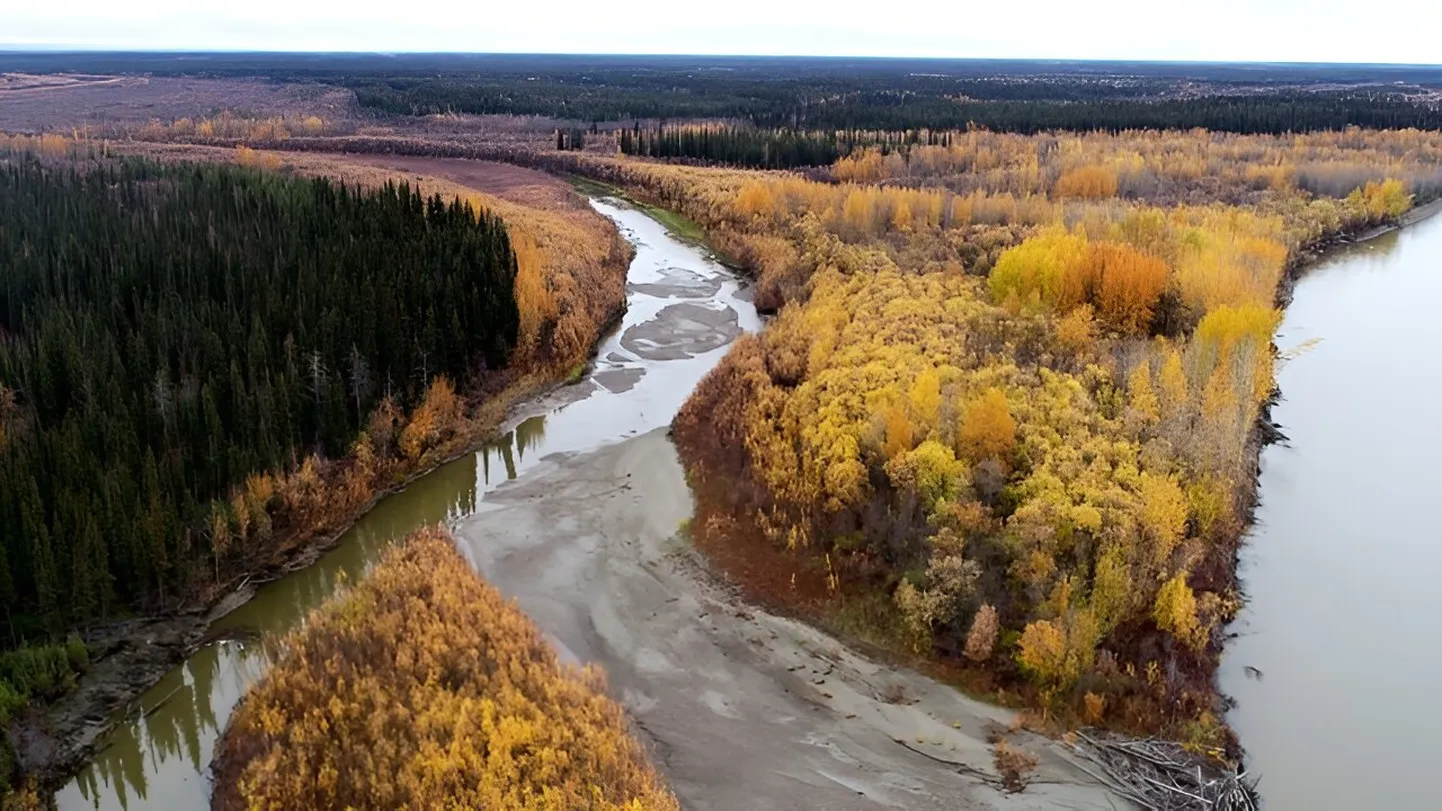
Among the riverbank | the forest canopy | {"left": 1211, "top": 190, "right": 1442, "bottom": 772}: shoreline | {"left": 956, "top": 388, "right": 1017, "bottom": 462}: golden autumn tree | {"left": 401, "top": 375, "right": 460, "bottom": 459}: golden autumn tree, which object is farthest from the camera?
{"left": 401, "top": 375, "right": 460, "bottom": 459}: golden autumn tree

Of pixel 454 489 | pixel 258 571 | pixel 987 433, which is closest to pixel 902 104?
pixel 454 489

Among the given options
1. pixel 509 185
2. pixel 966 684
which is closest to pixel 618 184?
pixel 509 185

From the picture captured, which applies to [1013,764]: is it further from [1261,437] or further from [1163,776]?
[1261,437]

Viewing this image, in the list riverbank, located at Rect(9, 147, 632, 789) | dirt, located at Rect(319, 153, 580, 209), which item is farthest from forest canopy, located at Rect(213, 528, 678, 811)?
dirt, located at Rect(319, 153, 580, 209)

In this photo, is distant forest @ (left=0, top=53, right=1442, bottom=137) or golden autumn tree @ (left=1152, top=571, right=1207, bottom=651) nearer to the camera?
golden autumn tree @ (left=1152, top=571, right=1207, bottom=651)

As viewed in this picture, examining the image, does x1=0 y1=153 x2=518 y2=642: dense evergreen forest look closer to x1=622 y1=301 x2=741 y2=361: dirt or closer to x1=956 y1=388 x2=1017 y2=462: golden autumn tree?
x1=622 y1=301 x2=741 y2=361: dirt

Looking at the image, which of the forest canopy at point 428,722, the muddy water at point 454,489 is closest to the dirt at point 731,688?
the forest canopy at point 428,722
